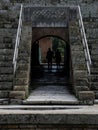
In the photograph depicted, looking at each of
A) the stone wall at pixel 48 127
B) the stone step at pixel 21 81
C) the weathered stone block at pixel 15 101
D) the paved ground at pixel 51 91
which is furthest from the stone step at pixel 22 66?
the stone wall at pixel 48 127

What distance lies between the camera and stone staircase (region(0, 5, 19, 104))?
41.6ft

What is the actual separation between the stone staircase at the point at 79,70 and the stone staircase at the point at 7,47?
2.22m

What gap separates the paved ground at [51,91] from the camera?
11.7m

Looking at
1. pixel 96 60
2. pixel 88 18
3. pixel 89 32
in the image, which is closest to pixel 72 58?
pixel 96 60

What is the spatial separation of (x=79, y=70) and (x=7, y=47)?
4.00m

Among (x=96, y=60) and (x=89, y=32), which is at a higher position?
(x=89, y=32)

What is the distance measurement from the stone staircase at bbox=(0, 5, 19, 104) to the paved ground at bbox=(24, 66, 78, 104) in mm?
862

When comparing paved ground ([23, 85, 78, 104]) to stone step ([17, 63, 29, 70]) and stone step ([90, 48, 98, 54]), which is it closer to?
stone step ([17, 63, 29, 70])

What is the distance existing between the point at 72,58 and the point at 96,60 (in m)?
1.39

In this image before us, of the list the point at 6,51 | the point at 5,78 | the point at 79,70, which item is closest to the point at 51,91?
the point at 79,70

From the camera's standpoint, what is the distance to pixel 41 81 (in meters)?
16.3

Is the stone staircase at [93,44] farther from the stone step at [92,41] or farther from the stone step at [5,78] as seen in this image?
the stone step at [5,78]

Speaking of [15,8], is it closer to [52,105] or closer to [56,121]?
[52,105]

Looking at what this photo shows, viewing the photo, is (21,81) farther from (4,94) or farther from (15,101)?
(15,101)
